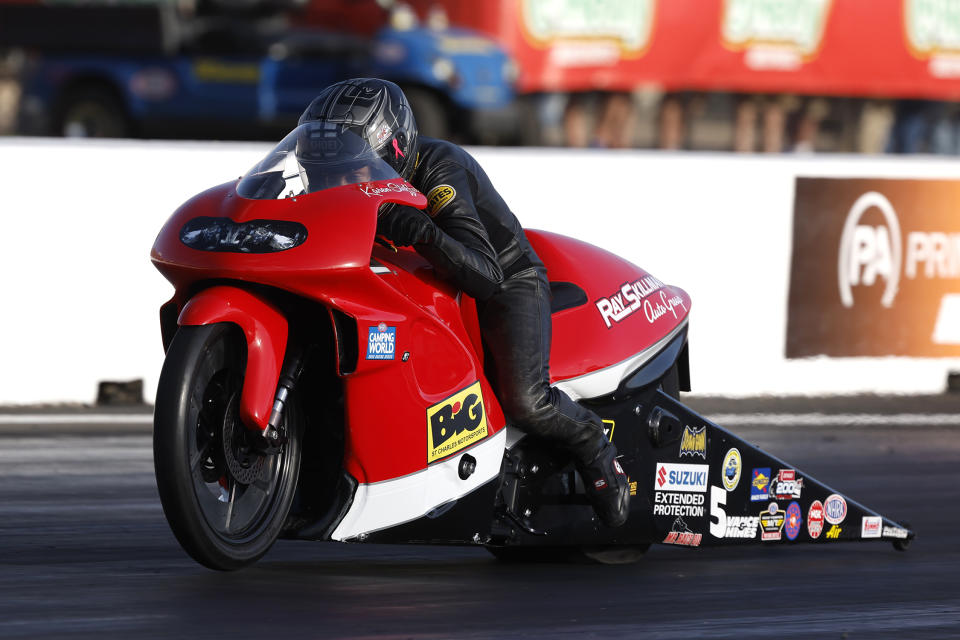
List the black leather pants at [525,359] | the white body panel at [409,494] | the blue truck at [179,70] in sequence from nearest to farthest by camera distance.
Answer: the white body panel at [409,494] < the black leather pants at [525,359] < the blue truck at [179,70]

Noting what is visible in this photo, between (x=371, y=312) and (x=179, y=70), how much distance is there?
41.1ft

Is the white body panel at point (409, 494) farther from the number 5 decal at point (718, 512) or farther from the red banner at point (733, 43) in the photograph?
the red banner at point (733, 43)

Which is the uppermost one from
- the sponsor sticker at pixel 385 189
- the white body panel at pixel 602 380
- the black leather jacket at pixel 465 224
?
the sponsor sticker at pixel 385 189

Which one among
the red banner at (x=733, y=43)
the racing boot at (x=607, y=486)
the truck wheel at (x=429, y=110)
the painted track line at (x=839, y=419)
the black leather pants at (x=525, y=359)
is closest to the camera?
the black leather pants at (x=525, y=359)

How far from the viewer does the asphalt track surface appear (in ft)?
15.0

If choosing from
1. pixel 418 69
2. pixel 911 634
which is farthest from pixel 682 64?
pixel 911 634

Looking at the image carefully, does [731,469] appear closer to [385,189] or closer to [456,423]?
[456,423]

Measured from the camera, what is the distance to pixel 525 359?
17.0 feet

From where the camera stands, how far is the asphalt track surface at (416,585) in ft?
15.0

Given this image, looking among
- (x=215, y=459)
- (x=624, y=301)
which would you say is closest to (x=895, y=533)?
(x=624, y=301)

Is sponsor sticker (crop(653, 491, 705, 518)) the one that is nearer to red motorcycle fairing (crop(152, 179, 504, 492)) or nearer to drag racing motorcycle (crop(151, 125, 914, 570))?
drag racing motorcycle (crop(151, 125, 914, 570))

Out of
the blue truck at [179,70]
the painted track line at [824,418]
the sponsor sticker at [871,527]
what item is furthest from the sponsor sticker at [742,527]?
the blue truck at [179,70]

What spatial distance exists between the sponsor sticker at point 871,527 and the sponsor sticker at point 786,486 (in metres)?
0.29

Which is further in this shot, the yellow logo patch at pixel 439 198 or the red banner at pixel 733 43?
the red banner at pixel 733 43
